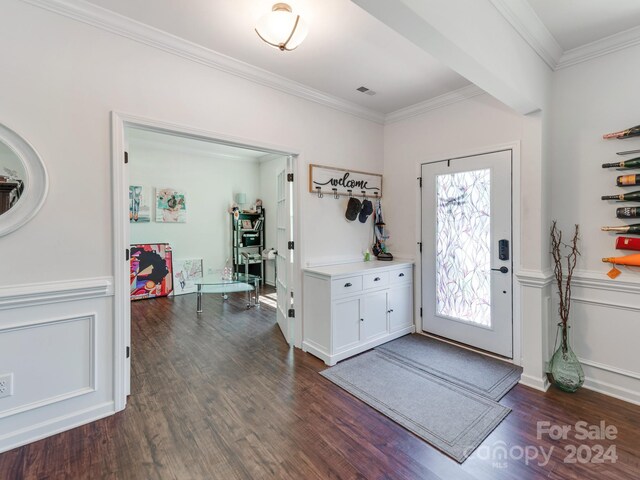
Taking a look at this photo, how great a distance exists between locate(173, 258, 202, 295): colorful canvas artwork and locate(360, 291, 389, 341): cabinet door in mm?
3867

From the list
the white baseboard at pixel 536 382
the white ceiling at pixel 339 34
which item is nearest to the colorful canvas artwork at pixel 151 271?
the white ceiling at pixel 339 34

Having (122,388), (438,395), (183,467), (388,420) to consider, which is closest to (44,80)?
(122,388)

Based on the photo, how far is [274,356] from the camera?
3080 millimetres

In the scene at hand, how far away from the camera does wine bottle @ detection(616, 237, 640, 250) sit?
2273mm

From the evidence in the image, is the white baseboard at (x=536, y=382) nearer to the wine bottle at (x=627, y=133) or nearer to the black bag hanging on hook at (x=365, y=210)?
the wine bottle at (x=627, y=133)

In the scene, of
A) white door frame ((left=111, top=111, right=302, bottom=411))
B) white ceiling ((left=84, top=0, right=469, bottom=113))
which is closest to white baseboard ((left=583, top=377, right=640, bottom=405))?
white ceiling ((left=84, top=0, right=469, bottom=113))

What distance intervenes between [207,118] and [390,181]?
2369 mm

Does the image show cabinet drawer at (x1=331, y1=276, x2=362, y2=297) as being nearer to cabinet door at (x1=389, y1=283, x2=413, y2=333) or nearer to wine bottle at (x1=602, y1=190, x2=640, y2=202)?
cabinet door at (x1=389, y1=283, x2=413, y2=333)

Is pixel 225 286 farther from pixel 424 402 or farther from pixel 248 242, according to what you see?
pixel 424 402

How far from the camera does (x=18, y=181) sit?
184cm

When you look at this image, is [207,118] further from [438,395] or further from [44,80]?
[438,395]

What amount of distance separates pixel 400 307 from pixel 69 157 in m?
3.33

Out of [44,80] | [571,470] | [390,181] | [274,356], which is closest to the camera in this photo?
[571,470]

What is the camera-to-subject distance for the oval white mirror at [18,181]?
179 centimetres
